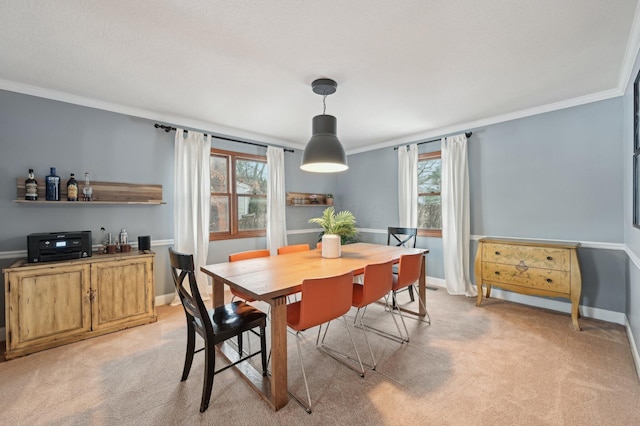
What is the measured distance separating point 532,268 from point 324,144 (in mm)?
2751

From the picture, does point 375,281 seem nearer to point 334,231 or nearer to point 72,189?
point 334,231

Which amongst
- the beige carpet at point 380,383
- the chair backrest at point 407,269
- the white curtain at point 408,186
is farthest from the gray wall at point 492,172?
the chair backrest at point 407,269

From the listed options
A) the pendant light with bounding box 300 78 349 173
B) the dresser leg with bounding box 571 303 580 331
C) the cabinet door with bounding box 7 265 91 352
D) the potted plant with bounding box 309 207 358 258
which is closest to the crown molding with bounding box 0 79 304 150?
Answer: the cabinet door with bounding box 7 265 91 352

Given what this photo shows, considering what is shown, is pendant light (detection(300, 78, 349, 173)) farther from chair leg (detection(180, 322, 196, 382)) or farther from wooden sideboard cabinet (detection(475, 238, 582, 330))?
wooden sideboard cabinet (detection(475, 238, 582, 330))

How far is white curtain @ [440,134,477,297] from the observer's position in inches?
162

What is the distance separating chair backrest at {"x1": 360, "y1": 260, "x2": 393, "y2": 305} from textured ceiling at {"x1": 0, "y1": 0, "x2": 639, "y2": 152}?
176cm

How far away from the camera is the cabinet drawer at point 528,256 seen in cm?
305

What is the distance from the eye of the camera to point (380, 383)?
207 cm

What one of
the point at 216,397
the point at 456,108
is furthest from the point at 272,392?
the point at 456,108

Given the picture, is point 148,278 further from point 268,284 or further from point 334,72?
point 334,72

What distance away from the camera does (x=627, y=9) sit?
1.83 m

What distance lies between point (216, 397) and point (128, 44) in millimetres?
2690

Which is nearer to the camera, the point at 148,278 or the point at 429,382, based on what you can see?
the point at 429,382

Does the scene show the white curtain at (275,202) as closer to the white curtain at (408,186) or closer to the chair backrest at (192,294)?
the white curtain at (408,186)
